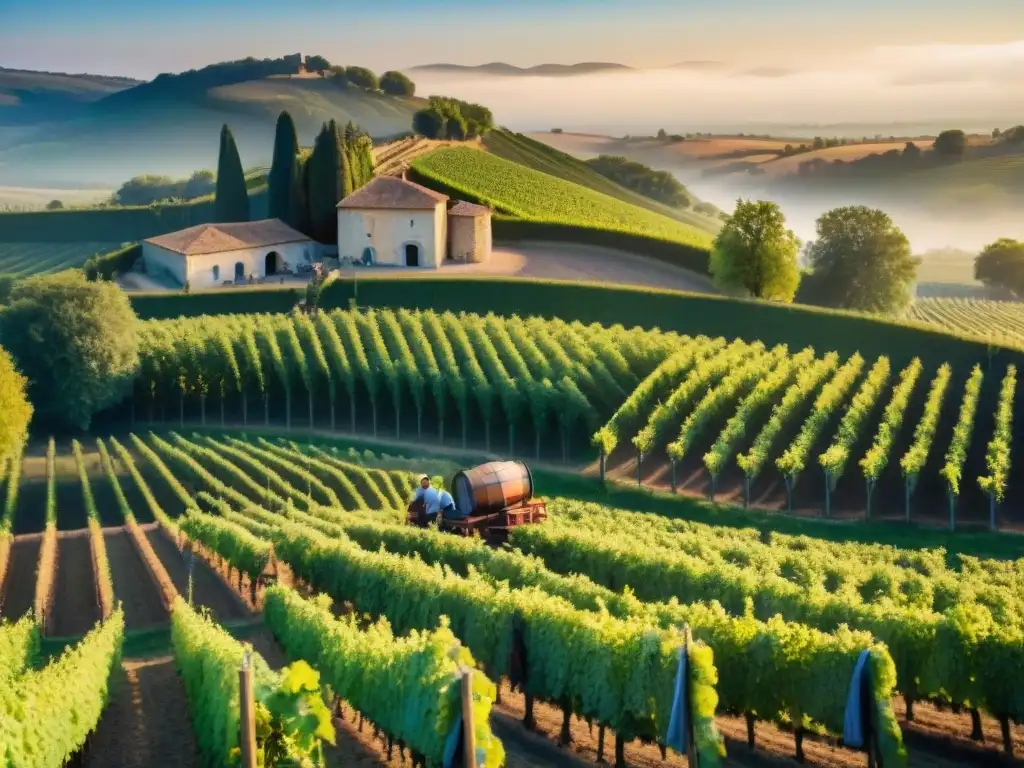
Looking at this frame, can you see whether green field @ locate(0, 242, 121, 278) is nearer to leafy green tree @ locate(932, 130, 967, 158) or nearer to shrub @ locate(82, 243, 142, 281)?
shrub @ locate(82, 243, 142, 281)

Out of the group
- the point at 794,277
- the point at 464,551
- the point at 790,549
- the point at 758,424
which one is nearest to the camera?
the point at 464,551

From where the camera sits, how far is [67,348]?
52344 millimetres

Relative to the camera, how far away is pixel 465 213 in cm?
7744

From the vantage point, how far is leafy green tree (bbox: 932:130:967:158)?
139625mm

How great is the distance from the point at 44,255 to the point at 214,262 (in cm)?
4320

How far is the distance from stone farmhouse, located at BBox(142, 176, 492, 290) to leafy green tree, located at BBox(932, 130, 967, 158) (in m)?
81.8

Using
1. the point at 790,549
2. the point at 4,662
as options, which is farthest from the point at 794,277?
the point at 4,662

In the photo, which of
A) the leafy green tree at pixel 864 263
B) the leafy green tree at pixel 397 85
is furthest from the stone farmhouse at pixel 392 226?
the leafy green tree at pixel 397 85

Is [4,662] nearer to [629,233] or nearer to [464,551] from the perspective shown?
[464,551]

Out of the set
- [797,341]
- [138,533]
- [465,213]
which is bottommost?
[138,533]

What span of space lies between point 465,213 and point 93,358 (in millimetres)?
30552

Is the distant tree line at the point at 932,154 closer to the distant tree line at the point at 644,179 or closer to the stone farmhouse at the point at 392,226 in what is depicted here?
the distant tree line at the point at 644,179

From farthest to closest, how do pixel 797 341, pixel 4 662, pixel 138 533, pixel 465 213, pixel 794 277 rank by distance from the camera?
pixel 465 213
pixel 794 277
pixel 797 341
pixel 138 533
pixel 4 662

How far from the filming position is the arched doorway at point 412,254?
75562mm
